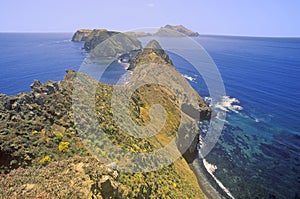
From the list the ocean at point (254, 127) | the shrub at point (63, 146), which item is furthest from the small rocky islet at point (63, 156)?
the ocean at point (254, 127)

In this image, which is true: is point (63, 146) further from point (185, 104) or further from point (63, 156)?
point (185, 104)

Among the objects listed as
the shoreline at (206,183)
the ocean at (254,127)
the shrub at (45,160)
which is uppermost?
the shrub at (45,160)

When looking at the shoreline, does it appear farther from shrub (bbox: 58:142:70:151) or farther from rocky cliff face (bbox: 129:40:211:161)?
shrub (bbox: 58:142:70:151)

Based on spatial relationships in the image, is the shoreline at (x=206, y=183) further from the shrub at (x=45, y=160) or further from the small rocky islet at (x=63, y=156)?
the shrub at (x=45, y=160)

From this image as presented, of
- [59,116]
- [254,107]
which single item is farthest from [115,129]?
[254,107]

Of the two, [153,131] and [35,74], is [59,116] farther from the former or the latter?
[35,74]

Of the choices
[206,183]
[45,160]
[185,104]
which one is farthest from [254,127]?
[45,160]
